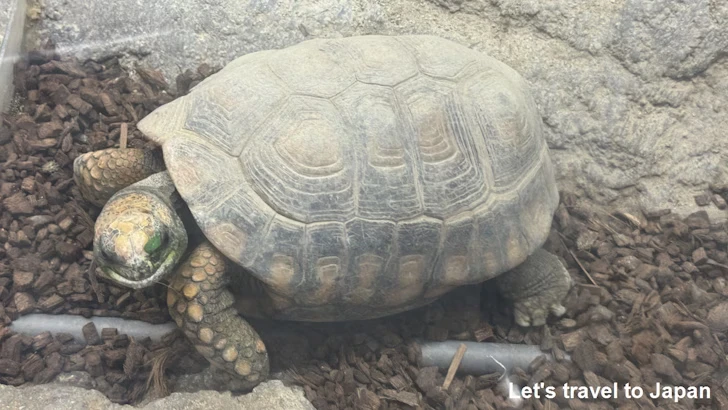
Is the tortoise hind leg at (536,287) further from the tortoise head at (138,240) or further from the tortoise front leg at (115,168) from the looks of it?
the tortoise front leg at (115,168)

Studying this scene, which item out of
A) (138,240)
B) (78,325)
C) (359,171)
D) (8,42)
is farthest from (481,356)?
(8,42)

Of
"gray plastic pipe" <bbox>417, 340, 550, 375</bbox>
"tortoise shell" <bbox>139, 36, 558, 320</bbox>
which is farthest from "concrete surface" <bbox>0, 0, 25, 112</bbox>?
"gray plastic pipe" <bbox>417, 340, 550, 375</bbox>

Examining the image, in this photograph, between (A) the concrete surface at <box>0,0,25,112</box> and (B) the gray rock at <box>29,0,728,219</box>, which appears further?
(B) the gray rock at <box>29,0,728,219</box>

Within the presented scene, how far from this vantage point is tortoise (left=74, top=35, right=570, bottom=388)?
2535 mm

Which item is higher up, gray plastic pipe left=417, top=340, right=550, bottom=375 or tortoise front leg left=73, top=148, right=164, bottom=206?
tortoise front leg left=73, top=148, right=164, bottom=206

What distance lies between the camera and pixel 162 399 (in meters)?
2.53

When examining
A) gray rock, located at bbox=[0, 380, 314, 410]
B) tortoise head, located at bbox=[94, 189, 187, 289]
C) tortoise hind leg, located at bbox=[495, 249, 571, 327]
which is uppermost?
tortoise head, located at bbox=[94, 189, 187, 289]

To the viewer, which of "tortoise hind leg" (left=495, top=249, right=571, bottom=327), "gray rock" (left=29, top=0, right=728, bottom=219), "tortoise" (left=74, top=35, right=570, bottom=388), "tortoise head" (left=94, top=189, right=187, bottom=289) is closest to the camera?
"tortoise head" (left=94, top=189, right=187, bottom=289)

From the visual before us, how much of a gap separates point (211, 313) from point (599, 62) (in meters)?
3.00

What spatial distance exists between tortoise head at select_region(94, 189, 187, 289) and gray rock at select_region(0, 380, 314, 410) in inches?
20.9

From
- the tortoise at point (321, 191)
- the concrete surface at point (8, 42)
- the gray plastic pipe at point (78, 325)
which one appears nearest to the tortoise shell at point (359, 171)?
the tortoise at point (321, 191)

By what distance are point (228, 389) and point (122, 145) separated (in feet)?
5.20

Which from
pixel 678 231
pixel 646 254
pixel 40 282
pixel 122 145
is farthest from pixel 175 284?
pixel 678 231

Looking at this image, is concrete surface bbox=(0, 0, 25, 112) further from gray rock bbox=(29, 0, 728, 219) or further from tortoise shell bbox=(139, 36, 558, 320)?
tortoise shell bbox=(139, 36, 558, 320)
